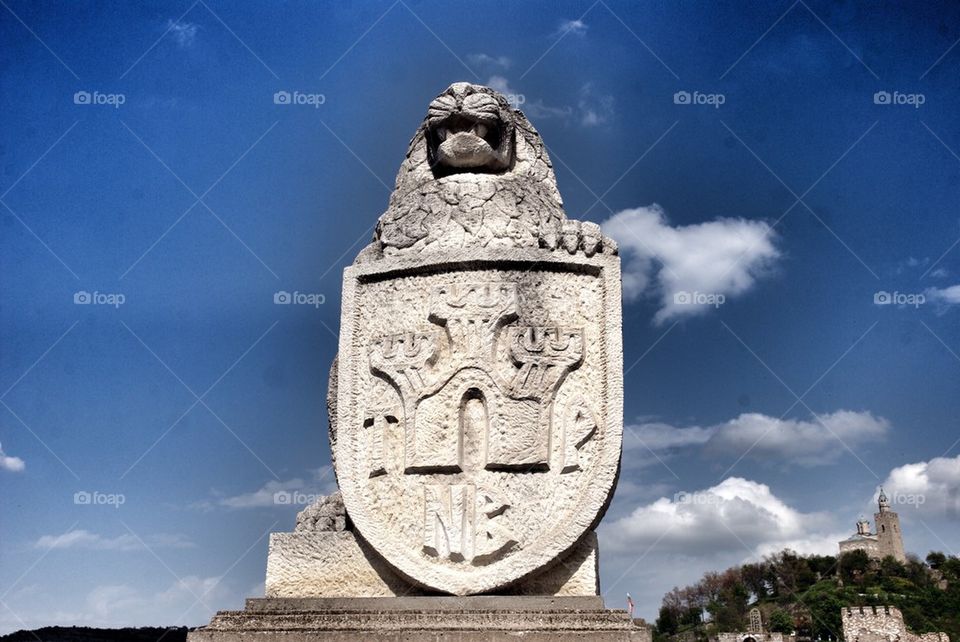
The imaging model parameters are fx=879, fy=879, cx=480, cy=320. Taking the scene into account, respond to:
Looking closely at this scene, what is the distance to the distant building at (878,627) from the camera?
152ft

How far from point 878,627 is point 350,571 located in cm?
5085

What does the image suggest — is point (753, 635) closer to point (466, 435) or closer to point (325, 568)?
point (325, 568)

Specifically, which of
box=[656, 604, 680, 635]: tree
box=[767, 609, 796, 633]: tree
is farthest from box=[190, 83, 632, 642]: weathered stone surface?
box=[656, 604, 680, 635]: tree

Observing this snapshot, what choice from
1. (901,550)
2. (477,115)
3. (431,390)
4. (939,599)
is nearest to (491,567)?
(431,390)

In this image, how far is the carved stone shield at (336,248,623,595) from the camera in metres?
4.62

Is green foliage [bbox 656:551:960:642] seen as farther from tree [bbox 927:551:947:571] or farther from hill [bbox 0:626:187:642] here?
hill [bbox 0:626:187:642]

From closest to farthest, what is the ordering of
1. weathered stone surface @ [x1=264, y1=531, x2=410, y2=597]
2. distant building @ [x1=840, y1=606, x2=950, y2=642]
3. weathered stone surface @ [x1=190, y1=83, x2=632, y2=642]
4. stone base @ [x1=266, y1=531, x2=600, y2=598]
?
1. weathered stone surface @ [x1=190, y1=83, x2=632, y2=642]
2. stone base @ [x1=266, y1=531, x2=600, y2=598]
3. weathered stone surface @ [x1=264, y1=531, x2=410, y2=597]
4. distant building @ [x1=840, y1=606, x2=950, y2=642]

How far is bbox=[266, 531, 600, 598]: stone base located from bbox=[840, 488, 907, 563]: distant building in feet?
276

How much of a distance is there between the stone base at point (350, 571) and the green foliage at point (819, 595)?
56135mm

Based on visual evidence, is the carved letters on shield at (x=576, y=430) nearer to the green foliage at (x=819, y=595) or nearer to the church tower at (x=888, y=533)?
the green foliage at (x=819, y=595)

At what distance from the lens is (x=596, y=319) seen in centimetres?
504

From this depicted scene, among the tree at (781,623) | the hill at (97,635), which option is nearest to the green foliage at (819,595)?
the tree at (781,623)

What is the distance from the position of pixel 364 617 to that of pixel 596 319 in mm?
2048

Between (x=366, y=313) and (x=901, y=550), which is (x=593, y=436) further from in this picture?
(x=901, y=550)
